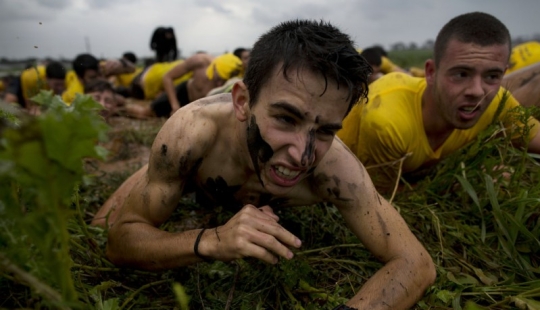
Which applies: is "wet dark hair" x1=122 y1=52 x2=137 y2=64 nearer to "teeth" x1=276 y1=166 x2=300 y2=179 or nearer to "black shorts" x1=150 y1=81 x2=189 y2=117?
"black shorts" x1=150 y1=81 x2=189 y2=117

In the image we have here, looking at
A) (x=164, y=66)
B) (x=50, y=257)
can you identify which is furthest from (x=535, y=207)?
(x=164, y=66)

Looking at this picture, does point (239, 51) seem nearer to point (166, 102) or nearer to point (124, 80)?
point (166, 102)

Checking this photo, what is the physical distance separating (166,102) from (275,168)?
4.68 metres

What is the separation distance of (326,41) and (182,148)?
76 centimetres

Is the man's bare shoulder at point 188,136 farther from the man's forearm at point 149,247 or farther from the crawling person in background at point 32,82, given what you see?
the crawling person in background at point 32,82

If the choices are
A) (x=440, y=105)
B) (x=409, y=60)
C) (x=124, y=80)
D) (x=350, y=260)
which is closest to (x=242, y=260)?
(x=350, y=260)

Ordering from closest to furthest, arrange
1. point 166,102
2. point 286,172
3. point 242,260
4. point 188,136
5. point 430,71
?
point 286,172
point 188,136
point 242,260
point 430,71
point 166,102

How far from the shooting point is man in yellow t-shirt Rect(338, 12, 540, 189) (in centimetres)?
269

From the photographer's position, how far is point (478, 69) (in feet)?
8.71

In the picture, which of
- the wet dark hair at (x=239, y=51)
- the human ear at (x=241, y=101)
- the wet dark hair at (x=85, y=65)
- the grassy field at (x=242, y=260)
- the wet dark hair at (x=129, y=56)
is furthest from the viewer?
the wet dark hair at (x=129, y=56)

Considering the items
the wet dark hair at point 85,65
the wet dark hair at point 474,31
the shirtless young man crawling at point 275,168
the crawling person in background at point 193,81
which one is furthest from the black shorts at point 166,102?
the shirtless young man crawling at point 275,168

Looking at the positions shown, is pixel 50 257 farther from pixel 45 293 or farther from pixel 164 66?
pixel 164 66

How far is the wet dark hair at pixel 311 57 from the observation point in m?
1.58

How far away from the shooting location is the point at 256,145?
1.77 meters
